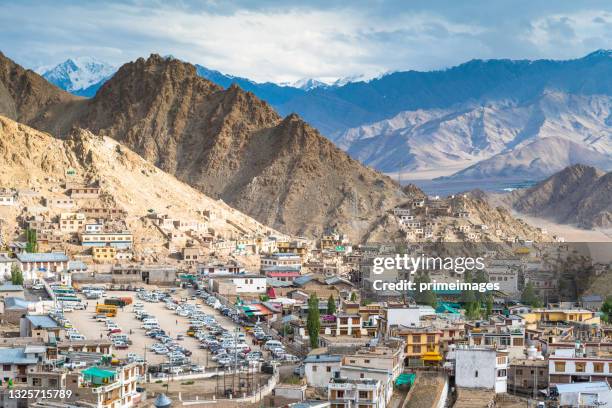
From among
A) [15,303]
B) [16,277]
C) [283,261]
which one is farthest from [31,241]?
[15,303]

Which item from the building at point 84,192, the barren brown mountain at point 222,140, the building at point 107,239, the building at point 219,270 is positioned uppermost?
the barren brown mountain at point 222,140

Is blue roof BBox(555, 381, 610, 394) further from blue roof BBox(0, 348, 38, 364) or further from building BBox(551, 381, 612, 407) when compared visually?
blue roof BBox(0, 348, 38, 364)

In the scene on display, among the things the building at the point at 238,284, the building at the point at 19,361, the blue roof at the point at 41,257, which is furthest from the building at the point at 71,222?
the building at the point at 19,361

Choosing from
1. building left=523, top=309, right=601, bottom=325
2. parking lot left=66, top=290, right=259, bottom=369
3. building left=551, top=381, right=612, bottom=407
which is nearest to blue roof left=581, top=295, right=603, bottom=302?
building left=523, top=309, right=601, bottom=325

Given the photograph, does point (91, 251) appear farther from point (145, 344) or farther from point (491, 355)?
point (491, 355)

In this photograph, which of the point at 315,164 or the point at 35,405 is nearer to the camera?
the point at 35,405

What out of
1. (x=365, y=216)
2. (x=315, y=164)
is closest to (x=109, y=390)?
(x=365, y=216)

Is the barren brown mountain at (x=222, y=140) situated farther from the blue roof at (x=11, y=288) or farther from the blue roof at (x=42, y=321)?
the blue roof at (x=42, y=321)
